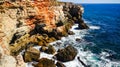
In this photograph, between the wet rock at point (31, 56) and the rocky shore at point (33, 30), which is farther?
the rocky shore at point (33, 30)

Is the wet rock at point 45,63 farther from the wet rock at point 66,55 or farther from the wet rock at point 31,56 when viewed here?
the wet rock at point 66,55

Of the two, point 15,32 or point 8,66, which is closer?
point 8,66

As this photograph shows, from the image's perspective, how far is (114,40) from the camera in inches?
1823

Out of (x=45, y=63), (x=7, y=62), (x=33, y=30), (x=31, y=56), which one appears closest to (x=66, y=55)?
(x=45, y=63)

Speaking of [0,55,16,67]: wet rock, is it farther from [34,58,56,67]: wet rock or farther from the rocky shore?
[34,58,56,67]: wet rock

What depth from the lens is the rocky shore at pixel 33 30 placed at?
30636 mm

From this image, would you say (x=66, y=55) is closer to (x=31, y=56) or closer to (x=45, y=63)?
(x=45, y=63)

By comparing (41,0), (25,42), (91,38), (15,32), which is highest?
(41,0)

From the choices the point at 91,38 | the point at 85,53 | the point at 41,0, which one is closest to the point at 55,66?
the point at 85,53

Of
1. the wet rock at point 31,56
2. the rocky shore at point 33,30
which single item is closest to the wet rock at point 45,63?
the rocky shore at point 33,30

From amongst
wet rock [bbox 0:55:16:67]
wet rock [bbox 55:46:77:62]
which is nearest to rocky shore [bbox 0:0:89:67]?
wet rock [bbox 55:46:77:62]

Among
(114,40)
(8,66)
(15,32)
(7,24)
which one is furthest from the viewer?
(114,40)

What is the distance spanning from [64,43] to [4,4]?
15773mm

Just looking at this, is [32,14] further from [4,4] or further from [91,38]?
[91,38]
